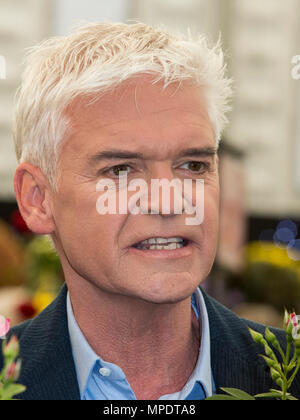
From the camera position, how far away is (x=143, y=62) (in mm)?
1261

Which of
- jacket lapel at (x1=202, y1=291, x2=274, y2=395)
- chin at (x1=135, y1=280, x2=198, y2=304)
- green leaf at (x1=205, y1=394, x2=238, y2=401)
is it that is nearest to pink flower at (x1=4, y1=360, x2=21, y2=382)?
green leaf at (x1=205, y1=394, x2=238, y2=401)

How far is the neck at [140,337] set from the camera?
53.5 inches

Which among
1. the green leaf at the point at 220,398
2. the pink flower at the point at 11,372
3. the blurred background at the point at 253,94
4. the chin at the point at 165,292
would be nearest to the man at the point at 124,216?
the chin at the point at 165,292

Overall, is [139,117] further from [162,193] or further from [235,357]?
[235,357]

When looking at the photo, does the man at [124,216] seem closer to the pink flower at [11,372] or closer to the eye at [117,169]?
the eye at [117,169]

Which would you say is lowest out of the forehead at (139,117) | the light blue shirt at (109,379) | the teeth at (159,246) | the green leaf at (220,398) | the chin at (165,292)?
the light blue shirt at (109,379)

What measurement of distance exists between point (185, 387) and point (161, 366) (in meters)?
0.07

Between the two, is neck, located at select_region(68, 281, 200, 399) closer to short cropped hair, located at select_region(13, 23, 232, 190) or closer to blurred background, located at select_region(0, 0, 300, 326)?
short cropped hair, located at select_region(13, 23, 232, 190)

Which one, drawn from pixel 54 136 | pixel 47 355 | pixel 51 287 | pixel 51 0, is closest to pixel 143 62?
pixel 54 136

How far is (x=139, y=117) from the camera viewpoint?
1.22 metres

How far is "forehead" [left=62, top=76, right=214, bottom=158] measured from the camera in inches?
47.8

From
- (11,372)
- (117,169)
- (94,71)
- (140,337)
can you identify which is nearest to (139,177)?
(117,169)

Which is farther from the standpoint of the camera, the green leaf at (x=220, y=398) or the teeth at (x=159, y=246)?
the teeth at (x=159, y=246)
